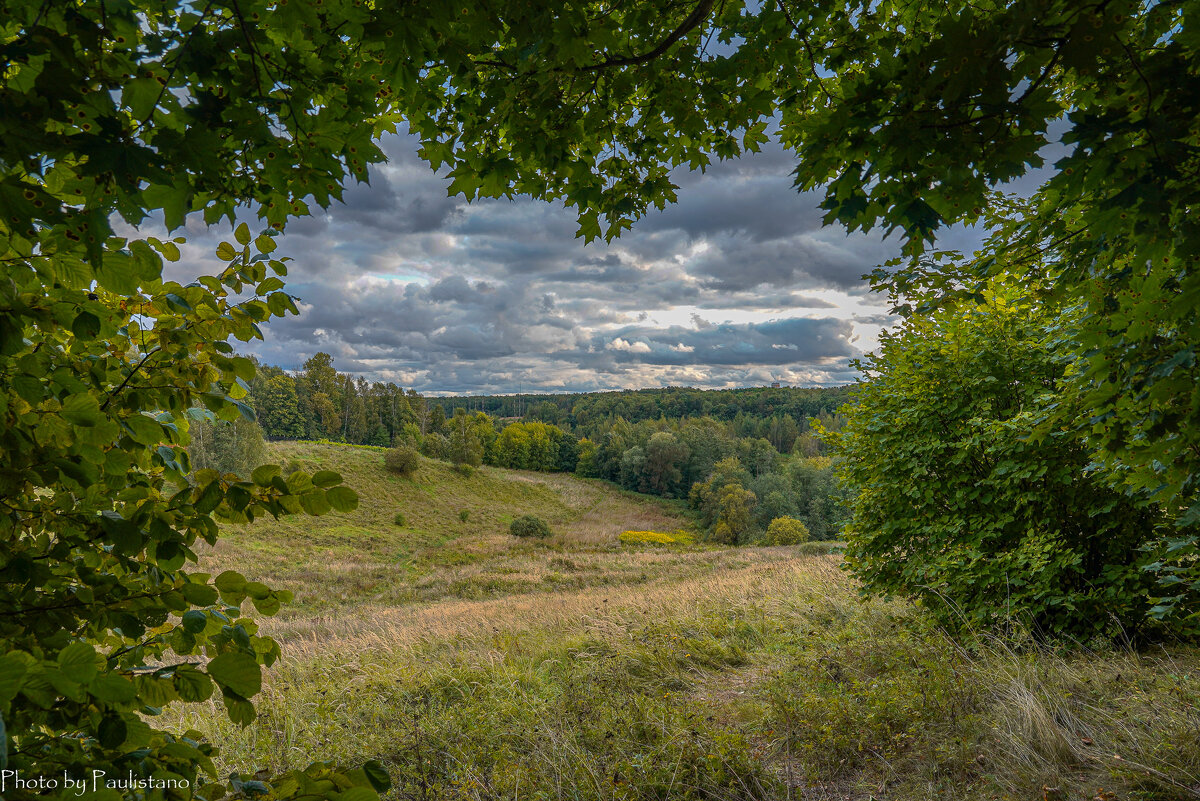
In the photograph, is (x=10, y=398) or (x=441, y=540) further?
(x=441, y=540)

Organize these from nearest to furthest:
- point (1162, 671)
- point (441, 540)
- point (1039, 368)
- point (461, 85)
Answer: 1. point (461, 85)
2. point (1162, 671)
3. point (1039, 368)
4. point (441, 540)

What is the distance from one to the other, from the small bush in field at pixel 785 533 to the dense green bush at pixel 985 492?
34401 millimetres

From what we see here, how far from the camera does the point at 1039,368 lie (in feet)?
18.5

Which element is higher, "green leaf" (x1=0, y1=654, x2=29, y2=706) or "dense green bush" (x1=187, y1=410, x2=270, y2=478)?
"green leaf" (x1=0, y1=654, x2=29, y2=706)

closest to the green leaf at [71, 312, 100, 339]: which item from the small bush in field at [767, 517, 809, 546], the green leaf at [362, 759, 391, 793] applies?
the green leaf at [362, 759, 391, 793]

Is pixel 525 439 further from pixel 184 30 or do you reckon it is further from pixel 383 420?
pixel 184 30

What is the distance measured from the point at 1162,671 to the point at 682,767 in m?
4.01

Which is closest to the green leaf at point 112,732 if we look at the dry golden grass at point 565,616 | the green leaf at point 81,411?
the green leaf at point 81,411

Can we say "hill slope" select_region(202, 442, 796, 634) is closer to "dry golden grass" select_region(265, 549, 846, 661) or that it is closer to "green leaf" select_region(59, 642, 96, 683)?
"dry golden grass" select_region(265, 549, 846, 661)

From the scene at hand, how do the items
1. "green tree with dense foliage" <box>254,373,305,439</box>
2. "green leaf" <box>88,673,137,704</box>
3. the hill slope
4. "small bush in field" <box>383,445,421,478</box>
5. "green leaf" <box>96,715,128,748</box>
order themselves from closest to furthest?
"green leaf" <box>88,673,137,704</box>
"green leaf" <box>96,715,128,748</box>
the hill slope
"small bush in field" <box>383,445,421,478</box>
"green tree with dense foliage" <box>254,373,305,439</box>

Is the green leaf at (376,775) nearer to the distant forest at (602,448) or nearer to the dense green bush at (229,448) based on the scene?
the dense green bush at (229,448)

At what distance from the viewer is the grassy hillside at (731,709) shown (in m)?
3.38

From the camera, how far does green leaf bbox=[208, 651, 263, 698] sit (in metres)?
1.12

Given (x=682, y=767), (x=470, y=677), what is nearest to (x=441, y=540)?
(x=470, y=677)
